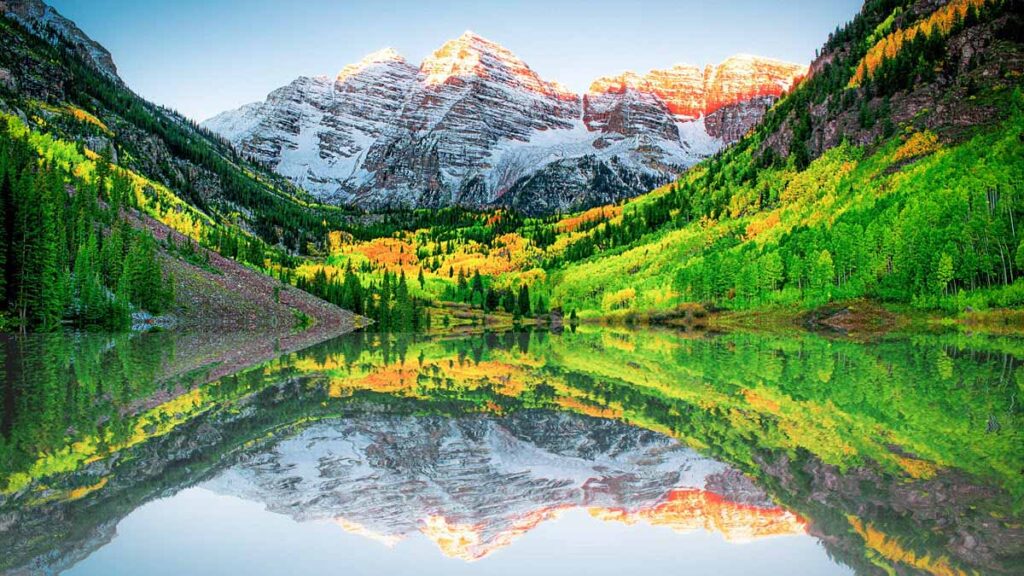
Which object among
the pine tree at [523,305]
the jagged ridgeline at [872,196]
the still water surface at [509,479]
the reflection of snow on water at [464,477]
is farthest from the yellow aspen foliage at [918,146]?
the reflection of snow on water at [464,477]

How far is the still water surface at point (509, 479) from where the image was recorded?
894cm

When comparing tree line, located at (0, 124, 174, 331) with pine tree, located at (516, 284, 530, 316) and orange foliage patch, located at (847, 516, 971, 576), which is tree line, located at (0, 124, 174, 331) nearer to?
orange foliage patch, located at (847, 516, 971, 576)

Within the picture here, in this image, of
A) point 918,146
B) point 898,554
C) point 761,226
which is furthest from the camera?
point 761,226

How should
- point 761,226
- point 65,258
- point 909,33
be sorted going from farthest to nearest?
1. point 909,33
2. point 761,226
3. point 65,258

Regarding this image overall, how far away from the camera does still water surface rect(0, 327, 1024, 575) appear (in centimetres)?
894

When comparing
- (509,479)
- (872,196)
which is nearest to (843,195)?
(872,196)

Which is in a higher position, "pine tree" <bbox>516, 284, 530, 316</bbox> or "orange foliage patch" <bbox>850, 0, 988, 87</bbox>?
"orange foliage patch" <bbox>850, 0, 988, 87</bbox>

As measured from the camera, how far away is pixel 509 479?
43.0 feet

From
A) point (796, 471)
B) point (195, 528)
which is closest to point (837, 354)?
point (796, 471)

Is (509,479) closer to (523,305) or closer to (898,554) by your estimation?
(898,554)

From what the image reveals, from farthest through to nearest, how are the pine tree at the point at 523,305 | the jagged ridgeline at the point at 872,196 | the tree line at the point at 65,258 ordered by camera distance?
the pine tree at the point at 523,305, the jagged ridgeline at the point at 872,196, the tree line at the point at 65,258

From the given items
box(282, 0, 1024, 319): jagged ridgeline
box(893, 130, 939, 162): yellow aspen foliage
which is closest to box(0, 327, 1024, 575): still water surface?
box(282, 0, 1024, 319): jagged ridgeline

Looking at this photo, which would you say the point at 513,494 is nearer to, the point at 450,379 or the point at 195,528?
the point at 195,528

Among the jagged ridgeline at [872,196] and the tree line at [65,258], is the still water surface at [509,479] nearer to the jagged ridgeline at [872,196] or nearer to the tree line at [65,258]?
the tree line at [65,258]
